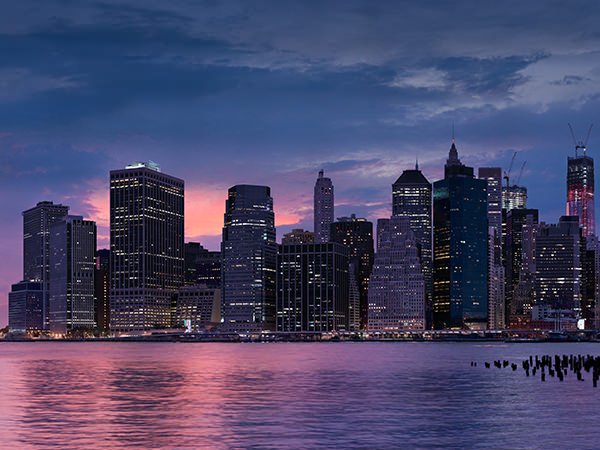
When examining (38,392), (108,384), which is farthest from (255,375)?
(38,392)

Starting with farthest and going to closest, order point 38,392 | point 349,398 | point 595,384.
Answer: point 595,384, point 38,392, point 349,398

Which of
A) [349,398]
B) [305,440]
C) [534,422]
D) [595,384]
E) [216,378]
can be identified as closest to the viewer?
[305,440]

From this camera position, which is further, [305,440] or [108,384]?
[108,384]

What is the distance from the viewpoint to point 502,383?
371 ft

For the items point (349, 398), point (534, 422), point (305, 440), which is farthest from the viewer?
point (349, 398)

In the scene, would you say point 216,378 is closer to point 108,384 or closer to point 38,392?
point 108,384

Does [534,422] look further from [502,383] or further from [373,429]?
[502,383]

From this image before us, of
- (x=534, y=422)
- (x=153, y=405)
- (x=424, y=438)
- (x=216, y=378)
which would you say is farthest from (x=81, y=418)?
(x=216, y=378)

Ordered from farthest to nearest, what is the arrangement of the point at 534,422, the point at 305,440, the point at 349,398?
1. the point at 349,398
2. the point at 534,422
3. the point at 305,440

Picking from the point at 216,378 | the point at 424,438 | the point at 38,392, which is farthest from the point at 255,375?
the point at 424,438

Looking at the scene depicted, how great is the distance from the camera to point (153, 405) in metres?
83.4

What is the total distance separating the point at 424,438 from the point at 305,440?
7326mm

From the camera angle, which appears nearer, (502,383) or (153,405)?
(153,405)

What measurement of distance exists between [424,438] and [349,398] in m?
27.6
